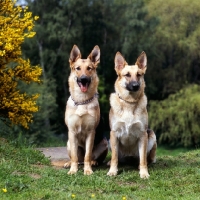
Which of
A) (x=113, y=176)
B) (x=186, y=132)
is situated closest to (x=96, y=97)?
(x=113, y=176)

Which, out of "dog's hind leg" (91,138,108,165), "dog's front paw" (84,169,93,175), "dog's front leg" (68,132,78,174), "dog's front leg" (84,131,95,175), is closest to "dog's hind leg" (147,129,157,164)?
"dog's hind leg" (91,138,108,165)

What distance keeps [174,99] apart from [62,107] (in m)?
7.81

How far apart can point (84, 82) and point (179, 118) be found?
1829 centimetres

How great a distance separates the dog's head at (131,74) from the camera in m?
6.22

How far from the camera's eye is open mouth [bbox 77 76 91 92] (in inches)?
252

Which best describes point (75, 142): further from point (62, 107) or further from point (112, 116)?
point (62, 107)

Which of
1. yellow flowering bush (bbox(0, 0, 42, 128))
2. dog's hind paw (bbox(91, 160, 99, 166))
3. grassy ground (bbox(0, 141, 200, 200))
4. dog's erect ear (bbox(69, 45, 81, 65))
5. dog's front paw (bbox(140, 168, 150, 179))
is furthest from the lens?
yellow flowering bush (bbox(0, 0, 42, 128))

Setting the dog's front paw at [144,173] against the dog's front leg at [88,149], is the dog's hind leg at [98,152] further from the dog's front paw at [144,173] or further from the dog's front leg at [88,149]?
the dog's front paw at [144,173]

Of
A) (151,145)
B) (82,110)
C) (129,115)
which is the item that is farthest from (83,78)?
(151,145)

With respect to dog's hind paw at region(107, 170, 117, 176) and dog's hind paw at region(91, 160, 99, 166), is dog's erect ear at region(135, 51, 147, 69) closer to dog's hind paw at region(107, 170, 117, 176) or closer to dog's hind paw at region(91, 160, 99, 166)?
dog's hind paw at region(107, 170, 117, 176)

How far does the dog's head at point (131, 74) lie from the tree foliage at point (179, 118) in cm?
1759

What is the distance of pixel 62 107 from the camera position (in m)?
26.7

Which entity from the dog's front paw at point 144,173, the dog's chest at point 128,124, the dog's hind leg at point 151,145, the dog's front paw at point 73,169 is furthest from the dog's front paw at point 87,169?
the dog's hind leg at point 151,145

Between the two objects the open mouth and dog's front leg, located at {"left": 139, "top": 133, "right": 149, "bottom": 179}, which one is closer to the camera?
dog's front leg, located at {"left": 139, "top": 133, "right": 149, "bottom": 179}
